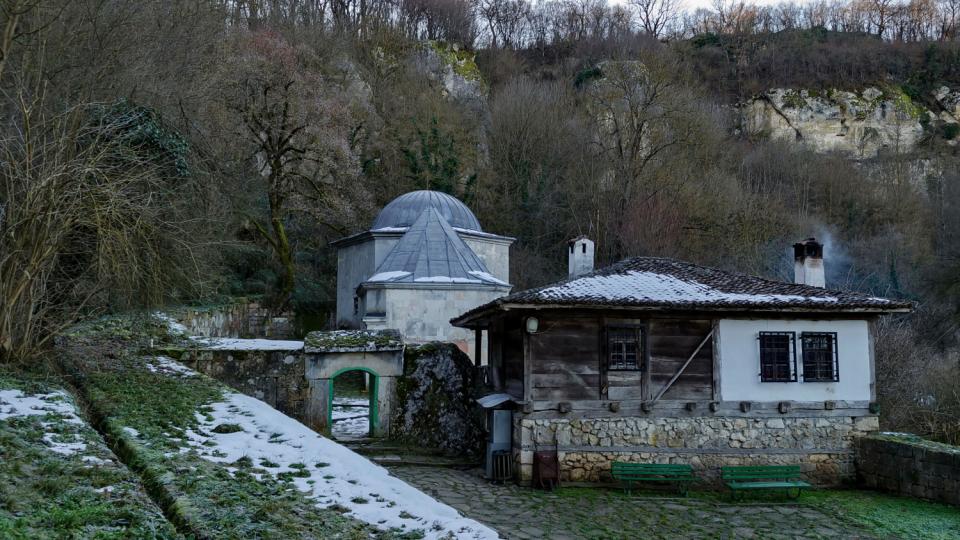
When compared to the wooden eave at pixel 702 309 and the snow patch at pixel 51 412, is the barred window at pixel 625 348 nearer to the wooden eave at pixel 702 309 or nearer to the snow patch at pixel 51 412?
the wooden eave at pixel 702 309

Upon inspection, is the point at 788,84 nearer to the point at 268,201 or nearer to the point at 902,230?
the point at 902,230

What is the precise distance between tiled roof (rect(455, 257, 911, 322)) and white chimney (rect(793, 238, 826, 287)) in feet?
5.31

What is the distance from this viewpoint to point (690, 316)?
40.4 feet

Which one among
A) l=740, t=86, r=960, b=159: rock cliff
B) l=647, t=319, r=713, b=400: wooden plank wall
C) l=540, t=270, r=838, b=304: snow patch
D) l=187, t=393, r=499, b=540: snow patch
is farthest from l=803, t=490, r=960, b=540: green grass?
l=740, t=86, r=960, b=159: rock cliff

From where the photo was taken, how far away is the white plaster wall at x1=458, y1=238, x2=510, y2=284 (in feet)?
85.0

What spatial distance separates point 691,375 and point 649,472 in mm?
2014

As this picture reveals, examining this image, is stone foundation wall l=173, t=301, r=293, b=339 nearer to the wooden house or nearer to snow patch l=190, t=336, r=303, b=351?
snow patch l=190, t=336, r=303, b=351

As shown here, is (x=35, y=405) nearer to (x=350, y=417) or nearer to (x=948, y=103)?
(x=350, y=417)

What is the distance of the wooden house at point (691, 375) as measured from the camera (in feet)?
38.5

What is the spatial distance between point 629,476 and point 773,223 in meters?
22.7

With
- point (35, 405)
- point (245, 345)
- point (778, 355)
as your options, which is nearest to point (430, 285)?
point (245, 345)

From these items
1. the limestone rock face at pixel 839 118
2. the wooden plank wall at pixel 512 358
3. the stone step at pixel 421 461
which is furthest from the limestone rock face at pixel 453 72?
the stone step at pixel 421 461

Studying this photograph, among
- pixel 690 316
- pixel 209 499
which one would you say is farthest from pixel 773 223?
pixel 209 499

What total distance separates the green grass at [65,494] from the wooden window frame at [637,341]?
8002 mm
